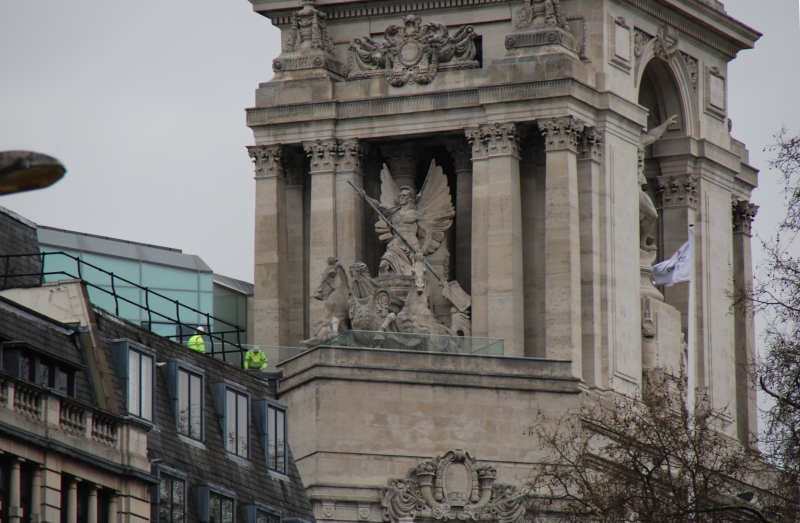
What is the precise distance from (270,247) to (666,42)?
1380cm

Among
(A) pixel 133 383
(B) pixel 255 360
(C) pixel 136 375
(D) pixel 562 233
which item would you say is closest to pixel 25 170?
(A) pixel 133 383

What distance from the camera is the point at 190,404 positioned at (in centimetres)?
6231

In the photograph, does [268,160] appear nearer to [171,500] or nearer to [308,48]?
[308,48]

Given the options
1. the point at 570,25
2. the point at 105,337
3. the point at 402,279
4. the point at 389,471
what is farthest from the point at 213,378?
the point at 570,25

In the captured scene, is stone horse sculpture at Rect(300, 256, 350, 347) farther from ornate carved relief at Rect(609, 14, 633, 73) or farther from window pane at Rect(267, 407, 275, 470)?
window pane at Rect(267, 407, 275, 470)

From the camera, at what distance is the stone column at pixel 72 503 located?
176 feet

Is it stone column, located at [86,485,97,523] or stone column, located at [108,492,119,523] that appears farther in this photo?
stone column, located at [108,492,119,523]

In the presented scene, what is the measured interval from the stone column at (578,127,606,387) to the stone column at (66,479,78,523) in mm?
35114

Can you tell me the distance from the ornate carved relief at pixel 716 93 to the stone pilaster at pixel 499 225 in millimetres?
10994

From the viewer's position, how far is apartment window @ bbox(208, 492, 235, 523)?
60.8 metres

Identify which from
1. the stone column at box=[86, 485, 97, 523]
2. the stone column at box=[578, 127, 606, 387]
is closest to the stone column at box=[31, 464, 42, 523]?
the stone column at box=[86, 485, 97, 523]

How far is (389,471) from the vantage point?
3100 inches

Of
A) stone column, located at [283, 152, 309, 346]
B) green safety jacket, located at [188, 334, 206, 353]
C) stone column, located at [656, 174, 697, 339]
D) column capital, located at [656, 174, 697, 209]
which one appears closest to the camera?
green safety jacket, located at [188, 334, 206, 353]

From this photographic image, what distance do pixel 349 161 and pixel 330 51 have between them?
12.7ft
